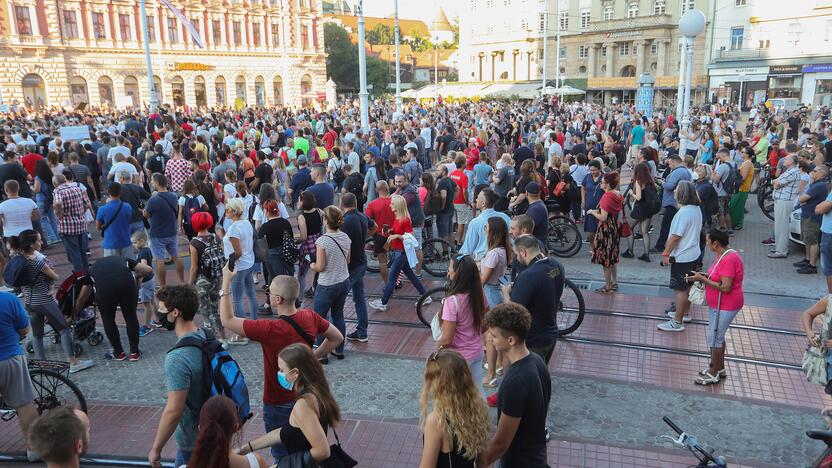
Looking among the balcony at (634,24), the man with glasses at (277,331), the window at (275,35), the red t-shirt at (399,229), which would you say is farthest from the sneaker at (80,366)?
the window at (275,35)

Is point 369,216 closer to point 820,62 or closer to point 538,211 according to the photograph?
point 538,211

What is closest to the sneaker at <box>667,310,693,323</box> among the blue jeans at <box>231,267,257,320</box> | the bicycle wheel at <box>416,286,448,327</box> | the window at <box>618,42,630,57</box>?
the bicycle wheel at <box>416,286,448,327</box>

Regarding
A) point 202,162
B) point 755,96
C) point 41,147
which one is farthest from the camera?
point 755,96

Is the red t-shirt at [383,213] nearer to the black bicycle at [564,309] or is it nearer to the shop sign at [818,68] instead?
the black bicycle at [564,309]

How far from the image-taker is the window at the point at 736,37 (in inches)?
1981

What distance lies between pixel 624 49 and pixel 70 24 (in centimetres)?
5370

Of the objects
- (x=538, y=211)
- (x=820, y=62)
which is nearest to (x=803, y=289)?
(x=538, y=211)

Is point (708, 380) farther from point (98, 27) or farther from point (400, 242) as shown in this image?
point (98, 27)

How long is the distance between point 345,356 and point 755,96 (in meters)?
50.3

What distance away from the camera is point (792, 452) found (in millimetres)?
5078

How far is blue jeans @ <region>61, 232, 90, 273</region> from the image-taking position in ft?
31.1

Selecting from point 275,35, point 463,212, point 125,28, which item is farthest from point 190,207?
point 275,35

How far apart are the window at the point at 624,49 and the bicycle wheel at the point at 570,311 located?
61.9 metres

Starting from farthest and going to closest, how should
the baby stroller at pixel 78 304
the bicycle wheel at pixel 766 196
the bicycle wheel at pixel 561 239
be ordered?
the bicycle wheel at pixel 766 196
the bicycle wheel at pixel 561 239
the baby stroller at pixel 78 304
